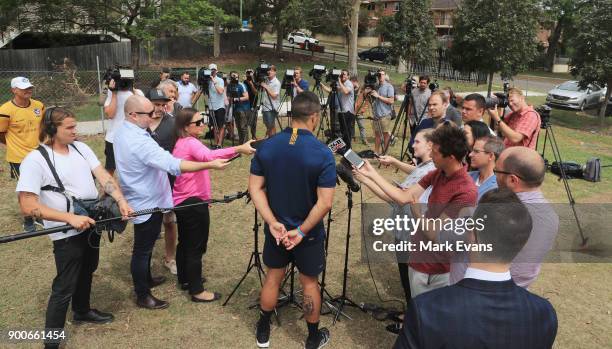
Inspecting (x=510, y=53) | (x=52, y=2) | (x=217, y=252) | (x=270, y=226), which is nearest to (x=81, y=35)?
(x=52, y=2)

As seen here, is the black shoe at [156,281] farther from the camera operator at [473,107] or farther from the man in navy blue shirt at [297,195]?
the camera operator at [473,107]

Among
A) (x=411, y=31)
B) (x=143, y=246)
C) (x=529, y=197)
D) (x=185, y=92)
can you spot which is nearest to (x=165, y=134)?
(x=143, y=246)

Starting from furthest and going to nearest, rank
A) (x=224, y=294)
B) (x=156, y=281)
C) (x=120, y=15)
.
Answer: (x=120, y=15)
(x=156, y=281)
(x=224, y=294)

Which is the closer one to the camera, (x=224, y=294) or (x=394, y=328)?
(x=394, y=328)

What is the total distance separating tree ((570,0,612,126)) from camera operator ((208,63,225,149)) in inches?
479

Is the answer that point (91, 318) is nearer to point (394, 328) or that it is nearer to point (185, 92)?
point (394, 328)

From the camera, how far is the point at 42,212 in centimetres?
283

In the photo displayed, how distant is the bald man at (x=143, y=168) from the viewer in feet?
10.5

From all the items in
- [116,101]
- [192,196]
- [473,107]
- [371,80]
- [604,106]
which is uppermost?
[371,80]

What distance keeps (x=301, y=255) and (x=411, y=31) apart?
19754 millimetres

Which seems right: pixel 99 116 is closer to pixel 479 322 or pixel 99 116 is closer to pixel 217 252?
pixel 217 252

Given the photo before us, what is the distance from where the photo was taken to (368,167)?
2836 millimetres

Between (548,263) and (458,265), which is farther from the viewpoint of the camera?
(548,263)

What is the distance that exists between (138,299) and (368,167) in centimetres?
232
